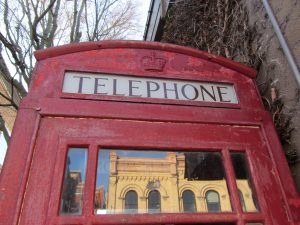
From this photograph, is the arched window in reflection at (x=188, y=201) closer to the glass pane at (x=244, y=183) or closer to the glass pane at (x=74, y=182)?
the glass pane at (x=244, y=183)

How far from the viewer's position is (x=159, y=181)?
149cm

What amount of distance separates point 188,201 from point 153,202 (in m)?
0.17

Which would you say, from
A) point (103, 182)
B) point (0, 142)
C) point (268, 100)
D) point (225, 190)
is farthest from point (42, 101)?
point (0, 142)

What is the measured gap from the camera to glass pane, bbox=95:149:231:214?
1402mm

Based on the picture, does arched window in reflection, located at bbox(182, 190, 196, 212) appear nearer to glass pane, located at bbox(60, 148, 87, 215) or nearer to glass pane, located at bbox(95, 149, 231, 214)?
glass pane, located at bbox(95, 149, 231, 214)

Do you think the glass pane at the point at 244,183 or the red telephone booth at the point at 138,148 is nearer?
the red telephone booth at the point at 138,148

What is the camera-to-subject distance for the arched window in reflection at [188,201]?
1.42 metres

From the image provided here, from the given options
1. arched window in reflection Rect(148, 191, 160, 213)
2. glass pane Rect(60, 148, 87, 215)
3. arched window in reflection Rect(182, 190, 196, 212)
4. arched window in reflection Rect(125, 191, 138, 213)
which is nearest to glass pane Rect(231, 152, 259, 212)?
arched window in reflection Rect(182, 190, 196, 212)

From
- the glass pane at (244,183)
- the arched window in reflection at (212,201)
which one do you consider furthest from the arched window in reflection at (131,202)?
the glass pane at (244,183)

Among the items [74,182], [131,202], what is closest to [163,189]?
[131,202]

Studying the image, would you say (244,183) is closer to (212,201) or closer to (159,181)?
(212,201)

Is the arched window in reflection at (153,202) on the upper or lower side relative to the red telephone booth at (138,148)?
lower

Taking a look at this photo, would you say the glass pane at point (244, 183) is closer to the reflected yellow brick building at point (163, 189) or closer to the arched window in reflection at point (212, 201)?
the reflected yellow brick building at point (163, 189)

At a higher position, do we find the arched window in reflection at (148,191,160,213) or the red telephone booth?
the red telephone booth
